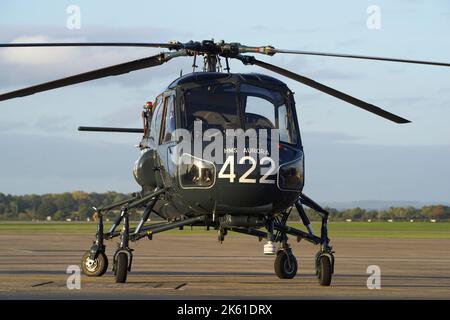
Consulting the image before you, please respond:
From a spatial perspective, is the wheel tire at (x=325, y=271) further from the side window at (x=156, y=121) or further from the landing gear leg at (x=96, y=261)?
the landing gear leg at (x=96, y=261)

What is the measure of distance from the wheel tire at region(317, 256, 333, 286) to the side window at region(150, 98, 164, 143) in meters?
3.95

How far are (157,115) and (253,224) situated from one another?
10.9 feet

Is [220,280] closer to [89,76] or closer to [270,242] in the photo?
[270,242]

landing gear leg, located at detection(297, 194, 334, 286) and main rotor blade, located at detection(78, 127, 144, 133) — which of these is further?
main rotor blade, located at detection(78, 127, 144, 133)

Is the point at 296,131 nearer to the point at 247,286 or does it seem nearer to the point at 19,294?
the point at 247,286

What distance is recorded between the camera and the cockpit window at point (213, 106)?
1761cm

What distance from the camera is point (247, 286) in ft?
58.3

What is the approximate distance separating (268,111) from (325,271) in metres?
3.14

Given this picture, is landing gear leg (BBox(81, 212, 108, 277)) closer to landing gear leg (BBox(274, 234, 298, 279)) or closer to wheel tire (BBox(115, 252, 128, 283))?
wheel tire (BBox(115, 252, 128, 283))

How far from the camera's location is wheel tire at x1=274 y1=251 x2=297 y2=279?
20297mm

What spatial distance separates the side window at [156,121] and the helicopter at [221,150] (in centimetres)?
3

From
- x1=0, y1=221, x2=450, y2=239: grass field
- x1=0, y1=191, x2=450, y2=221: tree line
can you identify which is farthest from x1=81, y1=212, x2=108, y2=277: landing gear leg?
x1=0, y1=191, x2=450, y2=221: tree line

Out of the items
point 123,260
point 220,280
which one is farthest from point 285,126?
point 123,260
